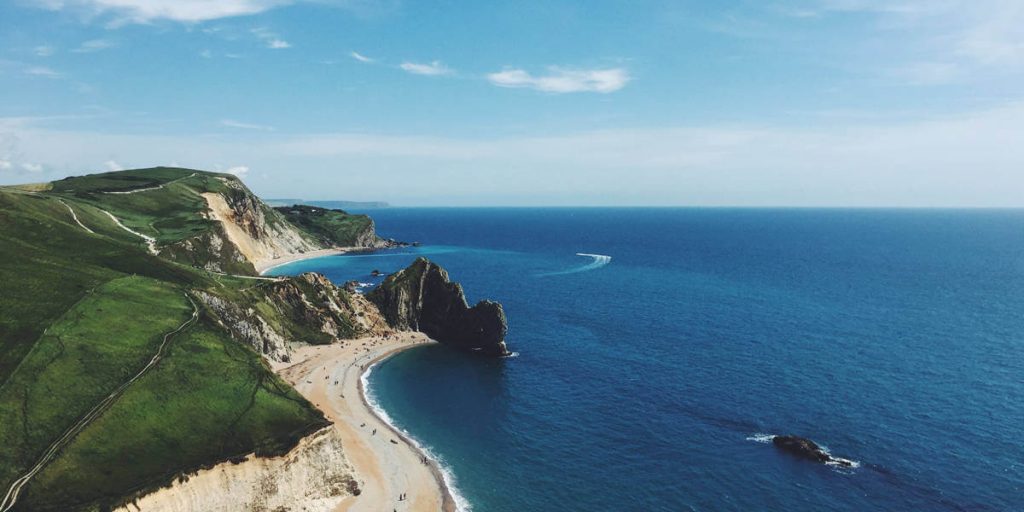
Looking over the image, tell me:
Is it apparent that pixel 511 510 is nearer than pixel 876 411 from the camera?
Yes

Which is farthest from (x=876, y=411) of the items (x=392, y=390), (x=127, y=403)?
(x=127, y=403)

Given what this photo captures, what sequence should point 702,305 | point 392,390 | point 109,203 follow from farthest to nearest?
1. point 109,203
2. point 702,305
3. point 392,390

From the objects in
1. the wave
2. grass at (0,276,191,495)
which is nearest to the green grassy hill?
grass at (0,276,191,495)

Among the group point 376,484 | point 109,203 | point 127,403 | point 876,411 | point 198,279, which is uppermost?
point 109,203

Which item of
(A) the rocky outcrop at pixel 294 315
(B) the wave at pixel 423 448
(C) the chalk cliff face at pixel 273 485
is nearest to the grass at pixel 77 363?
(C) the chalk cliff face at pixel 273 485

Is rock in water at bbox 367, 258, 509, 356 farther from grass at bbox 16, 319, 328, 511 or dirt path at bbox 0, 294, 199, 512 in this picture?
dirt path at bbox 0, 294, 199, 512

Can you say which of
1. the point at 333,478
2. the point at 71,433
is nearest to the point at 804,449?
the point at 333,478

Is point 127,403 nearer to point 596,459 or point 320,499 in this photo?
point 320,499

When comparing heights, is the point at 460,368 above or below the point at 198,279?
below
